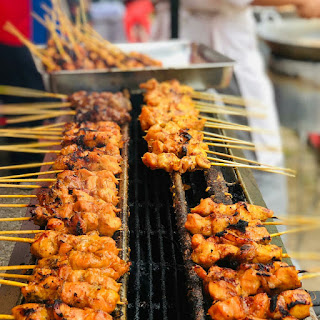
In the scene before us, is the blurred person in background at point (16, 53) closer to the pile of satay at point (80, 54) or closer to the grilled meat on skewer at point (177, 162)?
the pile of satay at point (80, 54)

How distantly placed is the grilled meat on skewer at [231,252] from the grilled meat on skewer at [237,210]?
275mm

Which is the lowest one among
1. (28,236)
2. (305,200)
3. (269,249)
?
(269,249)

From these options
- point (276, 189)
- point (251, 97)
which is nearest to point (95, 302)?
point (276, 189)

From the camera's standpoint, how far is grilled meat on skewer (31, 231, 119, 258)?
228cm

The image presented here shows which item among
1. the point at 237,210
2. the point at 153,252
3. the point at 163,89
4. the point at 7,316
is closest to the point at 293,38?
the point at 163,89

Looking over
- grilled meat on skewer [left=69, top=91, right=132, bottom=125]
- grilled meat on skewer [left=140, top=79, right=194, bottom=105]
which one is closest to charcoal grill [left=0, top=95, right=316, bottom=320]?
grilled meat on skewer [left=69, top=91, right=132, bottom=125]

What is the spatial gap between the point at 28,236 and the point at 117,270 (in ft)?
2.83

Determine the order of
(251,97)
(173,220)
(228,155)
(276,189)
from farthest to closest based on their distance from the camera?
1. (251,97)
2. (276,189)
3. (228,155)
4. (173,220)

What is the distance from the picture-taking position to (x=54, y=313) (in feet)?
6.27

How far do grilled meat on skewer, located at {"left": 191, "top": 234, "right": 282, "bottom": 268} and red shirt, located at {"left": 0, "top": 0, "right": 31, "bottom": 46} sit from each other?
5.31 meters

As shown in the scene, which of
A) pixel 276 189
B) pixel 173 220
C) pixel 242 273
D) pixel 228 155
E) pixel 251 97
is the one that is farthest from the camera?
pixel 251 97

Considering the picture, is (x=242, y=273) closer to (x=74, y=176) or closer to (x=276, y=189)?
(x=74, y=176)

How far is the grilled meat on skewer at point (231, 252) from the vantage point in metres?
2.25

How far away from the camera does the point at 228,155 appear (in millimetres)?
3160
